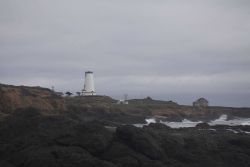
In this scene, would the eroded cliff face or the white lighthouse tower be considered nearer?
the eroded cliff face

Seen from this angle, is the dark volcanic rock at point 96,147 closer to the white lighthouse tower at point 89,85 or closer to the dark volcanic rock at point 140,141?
the dark volcanic rock at point 140,141

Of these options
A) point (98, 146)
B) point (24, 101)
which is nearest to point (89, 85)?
point (24, 101)

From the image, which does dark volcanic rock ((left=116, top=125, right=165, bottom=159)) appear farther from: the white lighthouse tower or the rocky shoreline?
the white lighthouse tower

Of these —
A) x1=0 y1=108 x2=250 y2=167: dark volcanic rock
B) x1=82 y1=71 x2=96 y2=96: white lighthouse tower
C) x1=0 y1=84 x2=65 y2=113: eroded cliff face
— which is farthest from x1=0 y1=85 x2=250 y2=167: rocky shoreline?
x1=82 y1=71 x2=96 y2=96: white lighthouse tower

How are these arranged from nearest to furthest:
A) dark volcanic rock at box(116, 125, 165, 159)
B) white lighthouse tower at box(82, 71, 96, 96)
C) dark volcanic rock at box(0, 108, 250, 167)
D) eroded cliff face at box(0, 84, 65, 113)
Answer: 1. dark volcanic rock at box(0, 108, 250, 167)
2. dark volcanic rock at box(116, 125, 165, 159)
3. eroded cliff face at box(0, 84, 65, 113)
4. white lighthouse tower at box(82, 71, 96, 96)

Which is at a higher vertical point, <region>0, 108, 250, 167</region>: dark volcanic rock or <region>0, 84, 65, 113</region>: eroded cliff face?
<region>0, 84, 65, 113</region>: eroded cliff face

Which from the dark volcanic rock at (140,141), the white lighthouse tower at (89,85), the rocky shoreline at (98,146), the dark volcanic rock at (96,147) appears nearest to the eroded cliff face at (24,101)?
the rocky shoreline at (98,146)

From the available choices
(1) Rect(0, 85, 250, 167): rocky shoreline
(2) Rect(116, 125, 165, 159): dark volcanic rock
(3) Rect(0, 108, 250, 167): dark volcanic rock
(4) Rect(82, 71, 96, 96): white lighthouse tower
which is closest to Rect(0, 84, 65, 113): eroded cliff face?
(1) Rect(0, 85, 250, 167): rocky shoreline

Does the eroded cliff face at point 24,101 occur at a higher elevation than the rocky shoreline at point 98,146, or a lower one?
higher

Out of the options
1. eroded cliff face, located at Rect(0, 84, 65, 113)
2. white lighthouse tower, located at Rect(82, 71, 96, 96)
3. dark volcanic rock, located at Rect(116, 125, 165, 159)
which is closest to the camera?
dark volcanic rock, located at Rect(116, 125, 165, 159)

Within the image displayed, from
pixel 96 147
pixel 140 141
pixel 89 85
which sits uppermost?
pixel 89 85

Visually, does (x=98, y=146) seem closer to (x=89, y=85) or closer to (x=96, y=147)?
(x=96, y=147)

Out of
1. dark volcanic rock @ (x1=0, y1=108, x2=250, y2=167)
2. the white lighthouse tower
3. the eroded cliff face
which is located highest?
the white lighthouse tower

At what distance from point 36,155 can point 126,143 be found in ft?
10.9
